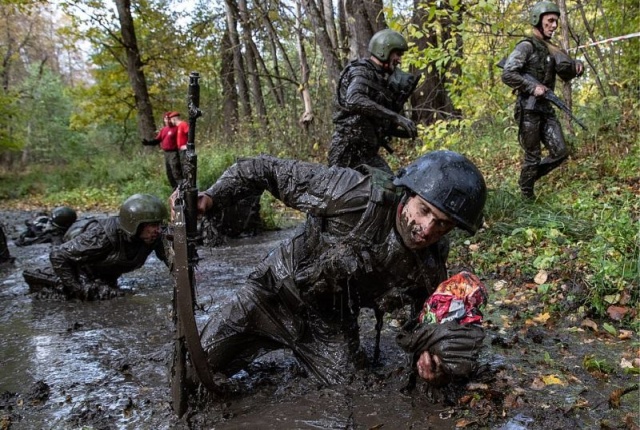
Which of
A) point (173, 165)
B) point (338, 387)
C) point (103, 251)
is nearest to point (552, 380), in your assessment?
point (338, 387)

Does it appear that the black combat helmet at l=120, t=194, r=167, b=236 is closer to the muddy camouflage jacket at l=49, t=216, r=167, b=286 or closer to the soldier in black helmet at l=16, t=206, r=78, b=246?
the muddy camouflage jacket at l=49, t=216, r=167, b=286

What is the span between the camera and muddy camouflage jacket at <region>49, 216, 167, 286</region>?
5438 millimetres

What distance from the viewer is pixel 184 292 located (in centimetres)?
251

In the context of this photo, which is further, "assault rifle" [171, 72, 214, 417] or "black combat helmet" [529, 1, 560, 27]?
"black combat helmet" [529, 1, 560, 27]

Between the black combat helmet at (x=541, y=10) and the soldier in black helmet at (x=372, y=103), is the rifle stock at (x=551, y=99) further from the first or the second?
the soldier in black helmet at (x=372, y=103)

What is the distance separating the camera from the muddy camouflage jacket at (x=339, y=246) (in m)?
2.75

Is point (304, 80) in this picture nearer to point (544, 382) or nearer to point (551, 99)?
point (551, 99)

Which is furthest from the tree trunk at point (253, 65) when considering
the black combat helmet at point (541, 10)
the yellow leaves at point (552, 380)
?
the yellow leaves at point (552, 380)

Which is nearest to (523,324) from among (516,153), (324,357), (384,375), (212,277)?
(384,375)

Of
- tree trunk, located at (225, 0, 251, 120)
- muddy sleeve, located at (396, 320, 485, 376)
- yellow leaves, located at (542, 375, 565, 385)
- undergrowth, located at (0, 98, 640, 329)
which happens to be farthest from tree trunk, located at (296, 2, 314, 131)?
muddy sleeve, located at (396, 320, 485, 376)

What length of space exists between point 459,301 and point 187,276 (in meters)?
1.39

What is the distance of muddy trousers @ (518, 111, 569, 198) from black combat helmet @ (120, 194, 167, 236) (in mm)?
4428

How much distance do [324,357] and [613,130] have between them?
21.7 feet

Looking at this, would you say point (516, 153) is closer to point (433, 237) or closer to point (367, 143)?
point (367, 143)
